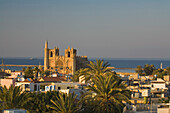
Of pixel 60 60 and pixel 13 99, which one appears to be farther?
pixel 60 60

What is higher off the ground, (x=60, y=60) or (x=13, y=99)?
(x=60, y=60)

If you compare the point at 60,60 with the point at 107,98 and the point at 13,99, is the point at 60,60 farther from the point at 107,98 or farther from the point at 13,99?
the point at 107,98

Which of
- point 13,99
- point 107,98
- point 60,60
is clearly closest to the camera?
point 107,98

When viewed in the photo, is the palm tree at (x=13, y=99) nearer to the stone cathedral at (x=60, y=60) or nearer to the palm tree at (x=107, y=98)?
the palm tree at (x=107, y=98)

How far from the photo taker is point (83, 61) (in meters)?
146

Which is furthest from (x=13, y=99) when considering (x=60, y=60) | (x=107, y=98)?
(x=60, y=60)

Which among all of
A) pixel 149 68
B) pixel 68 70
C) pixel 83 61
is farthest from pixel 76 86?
pixel 83 61

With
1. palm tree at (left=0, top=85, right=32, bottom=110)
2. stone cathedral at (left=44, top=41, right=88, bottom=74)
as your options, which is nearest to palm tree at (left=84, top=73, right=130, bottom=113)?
palm tree at (left=0, top=85, right=32, bottom=110)

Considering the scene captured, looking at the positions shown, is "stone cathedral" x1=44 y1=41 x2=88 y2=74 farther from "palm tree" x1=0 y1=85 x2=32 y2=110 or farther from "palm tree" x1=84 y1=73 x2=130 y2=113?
"palm tree" x1=84 y1=73 x2=130 y2=113

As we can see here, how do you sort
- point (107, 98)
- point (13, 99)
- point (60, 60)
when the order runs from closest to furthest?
point (107, 98) < point (13, 99) < point (60, 60)

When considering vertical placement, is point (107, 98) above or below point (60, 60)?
below

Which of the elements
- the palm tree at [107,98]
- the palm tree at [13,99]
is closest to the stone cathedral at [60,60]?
the palm tree at [13,99]

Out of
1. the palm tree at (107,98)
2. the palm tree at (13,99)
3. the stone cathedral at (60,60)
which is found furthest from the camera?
the stone cathedral at (60,60)

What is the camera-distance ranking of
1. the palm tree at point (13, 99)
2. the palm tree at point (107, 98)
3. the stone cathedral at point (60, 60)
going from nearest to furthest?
the palm tree at point (107, 98)
the palm tree at point (13, 99)
the stone cathedral at point (60, 60)
